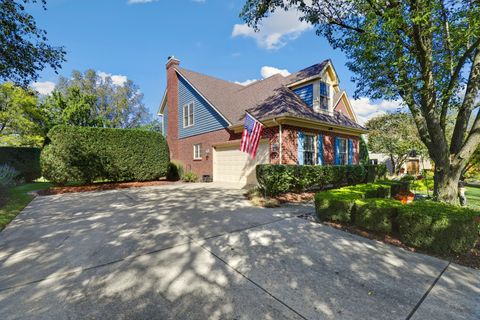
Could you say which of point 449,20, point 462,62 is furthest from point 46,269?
point 449,20

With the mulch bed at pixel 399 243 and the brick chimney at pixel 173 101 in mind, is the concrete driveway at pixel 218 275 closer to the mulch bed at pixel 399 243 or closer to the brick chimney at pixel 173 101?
the mulch bed at pixel 399 243

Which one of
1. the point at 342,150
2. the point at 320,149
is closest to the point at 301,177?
the point at 320,149

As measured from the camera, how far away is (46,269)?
122 inches

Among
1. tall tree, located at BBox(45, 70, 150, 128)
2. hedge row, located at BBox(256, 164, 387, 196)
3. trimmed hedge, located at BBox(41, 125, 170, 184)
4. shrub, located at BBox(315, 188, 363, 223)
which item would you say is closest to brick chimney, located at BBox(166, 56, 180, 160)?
trimmed hedge, located at BBox(41, 125, 170, 184)

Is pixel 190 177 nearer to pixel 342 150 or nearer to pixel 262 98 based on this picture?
pixel 262 98

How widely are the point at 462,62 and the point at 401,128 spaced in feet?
60.0

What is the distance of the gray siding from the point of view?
45.0ft

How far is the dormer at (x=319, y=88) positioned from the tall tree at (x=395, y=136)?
32.6 feet

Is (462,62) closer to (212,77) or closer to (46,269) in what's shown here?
(46,269)

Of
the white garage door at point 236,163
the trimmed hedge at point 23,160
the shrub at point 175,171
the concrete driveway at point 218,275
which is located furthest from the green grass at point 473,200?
the trimmed hedge at point 23,160

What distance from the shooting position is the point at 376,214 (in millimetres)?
4648

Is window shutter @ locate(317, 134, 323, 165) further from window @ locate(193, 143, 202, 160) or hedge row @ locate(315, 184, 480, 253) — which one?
window @ locate(193, 143, 202, 160)

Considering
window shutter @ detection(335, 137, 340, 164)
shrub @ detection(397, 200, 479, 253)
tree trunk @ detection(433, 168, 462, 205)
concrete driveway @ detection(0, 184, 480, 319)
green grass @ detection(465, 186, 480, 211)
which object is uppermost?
window shutter @ detection(335, 137, 340, 164)

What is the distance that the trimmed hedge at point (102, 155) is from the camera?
1050 cm
